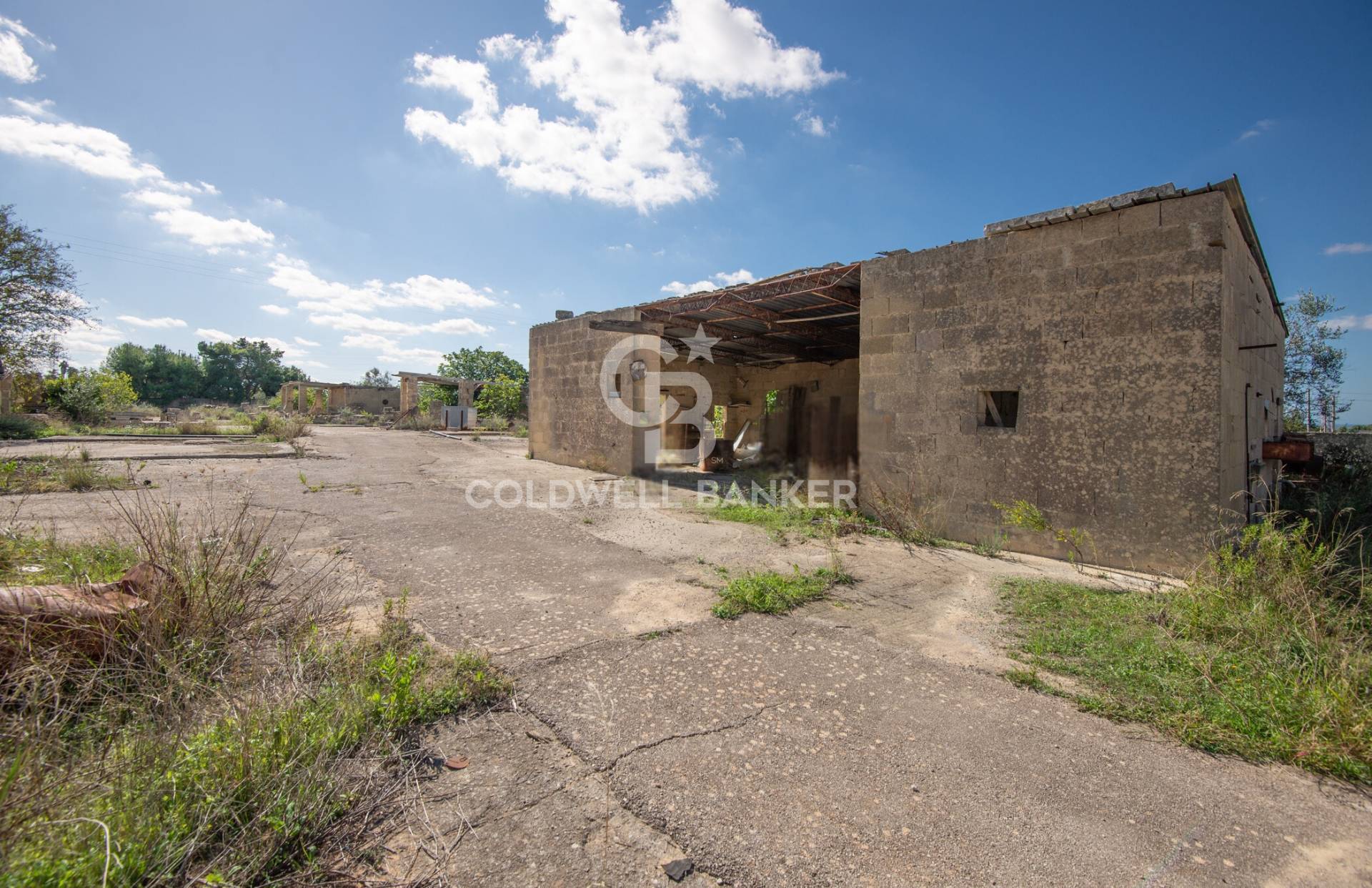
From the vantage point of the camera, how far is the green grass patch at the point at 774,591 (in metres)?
3.82

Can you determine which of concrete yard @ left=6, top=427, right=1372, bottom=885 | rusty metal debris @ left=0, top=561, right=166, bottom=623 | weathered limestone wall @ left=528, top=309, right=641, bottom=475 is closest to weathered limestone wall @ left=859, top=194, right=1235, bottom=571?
concrete yard @ left=6, top=427, right=1372, bottom=885

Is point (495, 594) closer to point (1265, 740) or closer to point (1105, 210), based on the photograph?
point (1265, 740)

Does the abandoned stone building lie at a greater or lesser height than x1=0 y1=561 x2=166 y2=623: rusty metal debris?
greater

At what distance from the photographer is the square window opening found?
19.0 feet

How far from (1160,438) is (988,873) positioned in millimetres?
4667

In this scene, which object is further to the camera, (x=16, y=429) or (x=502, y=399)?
(x=502, y=399)

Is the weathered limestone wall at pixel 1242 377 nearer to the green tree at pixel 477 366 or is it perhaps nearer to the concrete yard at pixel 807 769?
the concrete yard at pixel 807 769

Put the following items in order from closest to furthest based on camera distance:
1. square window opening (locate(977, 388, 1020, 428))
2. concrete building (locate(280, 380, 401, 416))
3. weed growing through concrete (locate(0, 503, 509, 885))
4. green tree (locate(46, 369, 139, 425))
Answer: weed growing through concrete (locate(0, 503, 509, 885)) < square window opening (locate(977, 388, 1020, 428)) < green tree (locate(46, 369, 139, 425)) < concrete building (locate(280, 380, 401, 416))

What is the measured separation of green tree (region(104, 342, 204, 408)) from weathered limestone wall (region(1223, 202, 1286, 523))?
56.9 metres

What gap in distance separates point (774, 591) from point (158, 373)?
58405mm

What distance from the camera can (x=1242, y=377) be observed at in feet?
17.4

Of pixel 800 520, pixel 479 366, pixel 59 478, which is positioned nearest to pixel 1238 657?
pixel 800 520

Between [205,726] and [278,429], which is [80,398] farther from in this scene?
[205,726]

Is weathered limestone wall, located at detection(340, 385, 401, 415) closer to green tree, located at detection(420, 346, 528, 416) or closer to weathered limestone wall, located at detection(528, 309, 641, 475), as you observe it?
green tree, located at detection(420, 346, 528, 416)
